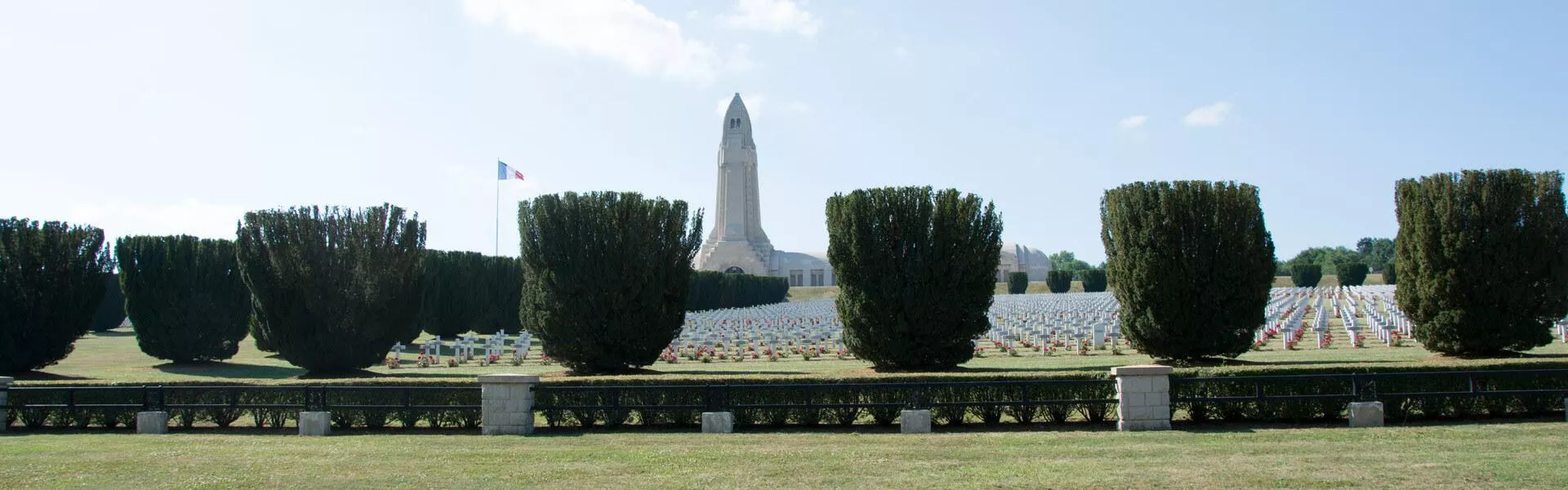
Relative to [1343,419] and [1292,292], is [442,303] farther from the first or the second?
[1292,292]

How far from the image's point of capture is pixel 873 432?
1078 cm

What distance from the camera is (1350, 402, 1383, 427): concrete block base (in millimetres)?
10469

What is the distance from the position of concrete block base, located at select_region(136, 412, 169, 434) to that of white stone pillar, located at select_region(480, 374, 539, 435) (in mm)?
3861

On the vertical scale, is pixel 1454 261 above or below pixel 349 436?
above

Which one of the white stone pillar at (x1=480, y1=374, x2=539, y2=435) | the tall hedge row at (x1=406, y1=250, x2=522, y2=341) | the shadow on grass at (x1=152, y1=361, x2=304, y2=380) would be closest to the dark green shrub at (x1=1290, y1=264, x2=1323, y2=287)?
the tall hedge row at (x1=406, y1=250, x2=522, y2=341)

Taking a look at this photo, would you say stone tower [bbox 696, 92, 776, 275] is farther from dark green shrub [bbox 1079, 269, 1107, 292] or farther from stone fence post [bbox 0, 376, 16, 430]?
stone fence post [bbox 0, 376, 16, 430]

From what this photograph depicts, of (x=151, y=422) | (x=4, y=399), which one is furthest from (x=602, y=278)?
(x=4, y=399)

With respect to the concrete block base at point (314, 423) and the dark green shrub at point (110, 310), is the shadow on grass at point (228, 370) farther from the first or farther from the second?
the dark green shrub at point (110, 310)

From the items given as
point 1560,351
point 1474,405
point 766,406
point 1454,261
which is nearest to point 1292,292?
point 1560,351

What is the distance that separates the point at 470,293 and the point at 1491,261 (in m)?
29.8

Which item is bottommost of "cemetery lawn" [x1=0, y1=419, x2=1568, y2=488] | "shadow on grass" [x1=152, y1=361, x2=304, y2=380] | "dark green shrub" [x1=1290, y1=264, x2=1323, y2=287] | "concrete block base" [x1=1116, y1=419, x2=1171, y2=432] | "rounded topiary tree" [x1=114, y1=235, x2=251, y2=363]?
"shadow on grass" [x1=152, y1=361, x2=304, y2=380]

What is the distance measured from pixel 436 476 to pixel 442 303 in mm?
28640

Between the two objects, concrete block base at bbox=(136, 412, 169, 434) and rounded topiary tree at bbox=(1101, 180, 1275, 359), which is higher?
rounded topiary tree at bbox=(1101, 180, 1275, 359)

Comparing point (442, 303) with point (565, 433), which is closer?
point (565, 433)
